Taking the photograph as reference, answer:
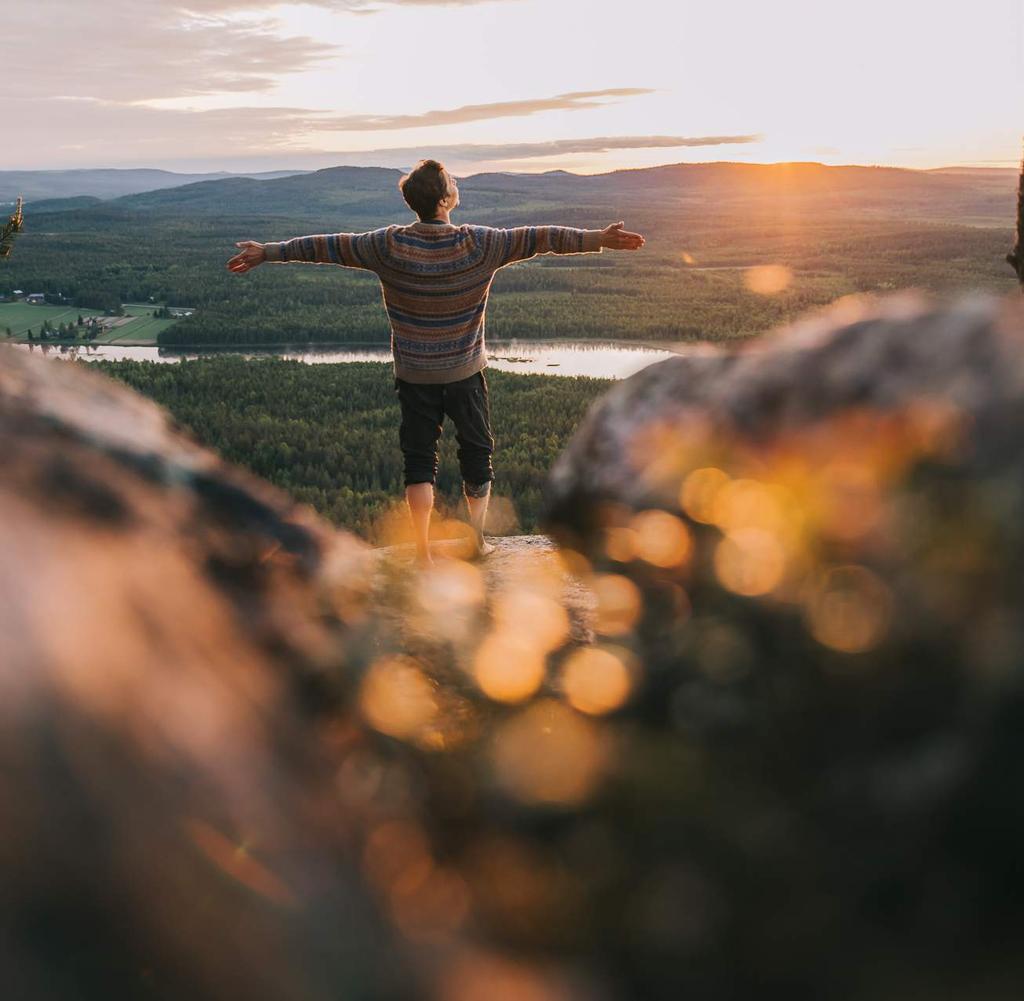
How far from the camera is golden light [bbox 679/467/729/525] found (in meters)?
1.61

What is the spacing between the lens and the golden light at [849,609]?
126 cm

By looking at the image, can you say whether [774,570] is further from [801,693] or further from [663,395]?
[663,395]

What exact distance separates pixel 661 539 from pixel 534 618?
22.6 inches

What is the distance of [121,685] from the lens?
1.16 metres

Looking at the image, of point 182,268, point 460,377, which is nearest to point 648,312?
point 182,268

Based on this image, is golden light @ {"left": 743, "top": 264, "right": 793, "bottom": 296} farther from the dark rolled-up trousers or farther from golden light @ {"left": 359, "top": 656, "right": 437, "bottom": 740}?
golden light @ {"left": 359, "top": 656, "right": 437, "bottom": 740}

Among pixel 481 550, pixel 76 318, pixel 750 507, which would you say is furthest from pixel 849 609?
pixel 76 318

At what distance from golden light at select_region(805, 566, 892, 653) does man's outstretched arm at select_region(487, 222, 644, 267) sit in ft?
9.97

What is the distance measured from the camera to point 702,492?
164 centimetres

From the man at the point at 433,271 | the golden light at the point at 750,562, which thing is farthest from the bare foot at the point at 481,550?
the golden light at the point at 750,562

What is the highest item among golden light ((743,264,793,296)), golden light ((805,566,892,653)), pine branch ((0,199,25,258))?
golden light ((743,264,793,296))

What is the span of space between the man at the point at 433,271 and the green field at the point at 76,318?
2254 inches

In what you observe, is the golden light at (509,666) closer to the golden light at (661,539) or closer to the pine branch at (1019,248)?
the golden light at (661,539)

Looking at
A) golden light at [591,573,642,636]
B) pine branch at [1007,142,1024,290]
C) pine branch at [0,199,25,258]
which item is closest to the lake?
pine branch at [0,199,25,258]
